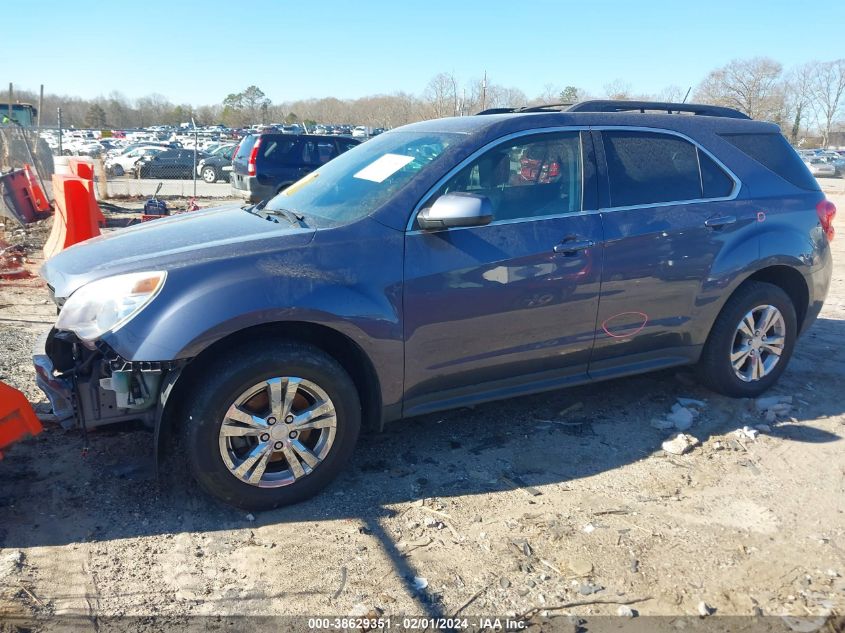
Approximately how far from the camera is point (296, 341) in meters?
3.29

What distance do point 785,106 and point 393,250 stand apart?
63675 mm

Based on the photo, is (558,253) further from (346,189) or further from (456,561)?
(456,561)

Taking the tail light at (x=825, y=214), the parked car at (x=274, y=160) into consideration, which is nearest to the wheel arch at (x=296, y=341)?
the tail light at (x=825, y=214)

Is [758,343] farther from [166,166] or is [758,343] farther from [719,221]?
[166,166]

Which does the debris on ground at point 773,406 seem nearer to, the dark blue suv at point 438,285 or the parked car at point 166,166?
the dark blue suv at point 438,285

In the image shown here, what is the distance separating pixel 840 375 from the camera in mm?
5336

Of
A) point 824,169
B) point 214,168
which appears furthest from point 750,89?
point 214,168

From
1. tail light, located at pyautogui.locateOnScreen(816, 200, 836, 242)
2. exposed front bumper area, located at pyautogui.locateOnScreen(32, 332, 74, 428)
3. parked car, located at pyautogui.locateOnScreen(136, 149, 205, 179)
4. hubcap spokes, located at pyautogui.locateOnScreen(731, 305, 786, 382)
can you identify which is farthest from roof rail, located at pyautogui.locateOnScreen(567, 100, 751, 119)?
parked car, located at pyautogui.locateOnScreen(136, 149, 205, 179)

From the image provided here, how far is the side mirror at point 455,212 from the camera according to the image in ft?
10.9

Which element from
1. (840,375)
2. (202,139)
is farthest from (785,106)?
(840,375)

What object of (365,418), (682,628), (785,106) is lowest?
(682,628)

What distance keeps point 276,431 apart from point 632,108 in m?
3.13

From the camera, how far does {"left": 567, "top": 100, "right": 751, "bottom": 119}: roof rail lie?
434 centimetres

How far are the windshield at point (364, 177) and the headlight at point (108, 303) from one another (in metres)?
0.99
